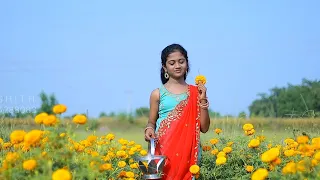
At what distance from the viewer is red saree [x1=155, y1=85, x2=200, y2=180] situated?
490cm

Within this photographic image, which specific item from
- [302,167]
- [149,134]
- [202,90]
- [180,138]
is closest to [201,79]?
[202,90]

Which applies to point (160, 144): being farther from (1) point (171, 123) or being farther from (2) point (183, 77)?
(2) point (183, 77)

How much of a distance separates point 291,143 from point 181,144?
1014 millimetres

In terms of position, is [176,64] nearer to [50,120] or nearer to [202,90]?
[202,90]

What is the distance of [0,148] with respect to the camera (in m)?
5.18

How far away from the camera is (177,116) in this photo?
5.05 meters

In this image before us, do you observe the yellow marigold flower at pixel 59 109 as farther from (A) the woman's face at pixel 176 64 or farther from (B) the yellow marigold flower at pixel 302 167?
(A) the woman's face at pixel 176 64

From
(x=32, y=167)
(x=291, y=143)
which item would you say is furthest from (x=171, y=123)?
(x=32, y=167)

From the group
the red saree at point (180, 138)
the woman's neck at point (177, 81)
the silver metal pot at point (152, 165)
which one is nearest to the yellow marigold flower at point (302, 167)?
the silver metal pot at point (152, 165)

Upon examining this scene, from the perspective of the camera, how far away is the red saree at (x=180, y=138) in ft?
16.1

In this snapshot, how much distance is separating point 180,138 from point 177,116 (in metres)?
0.21

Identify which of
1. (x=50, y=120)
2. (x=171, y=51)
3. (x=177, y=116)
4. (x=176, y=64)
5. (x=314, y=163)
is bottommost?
(x=314, y=163)

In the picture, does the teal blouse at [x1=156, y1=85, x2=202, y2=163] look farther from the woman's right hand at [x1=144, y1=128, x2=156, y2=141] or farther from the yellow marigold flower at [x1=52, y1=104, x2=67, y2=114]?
the yellow marigold flower at [x1=52, y1=104, x2=67, y2=114]

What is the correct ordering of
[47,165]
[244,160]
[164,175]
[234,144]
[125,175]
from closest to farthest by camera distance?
[47,165]
[125,175]
[164,175]
[244,160]
[234,144]
